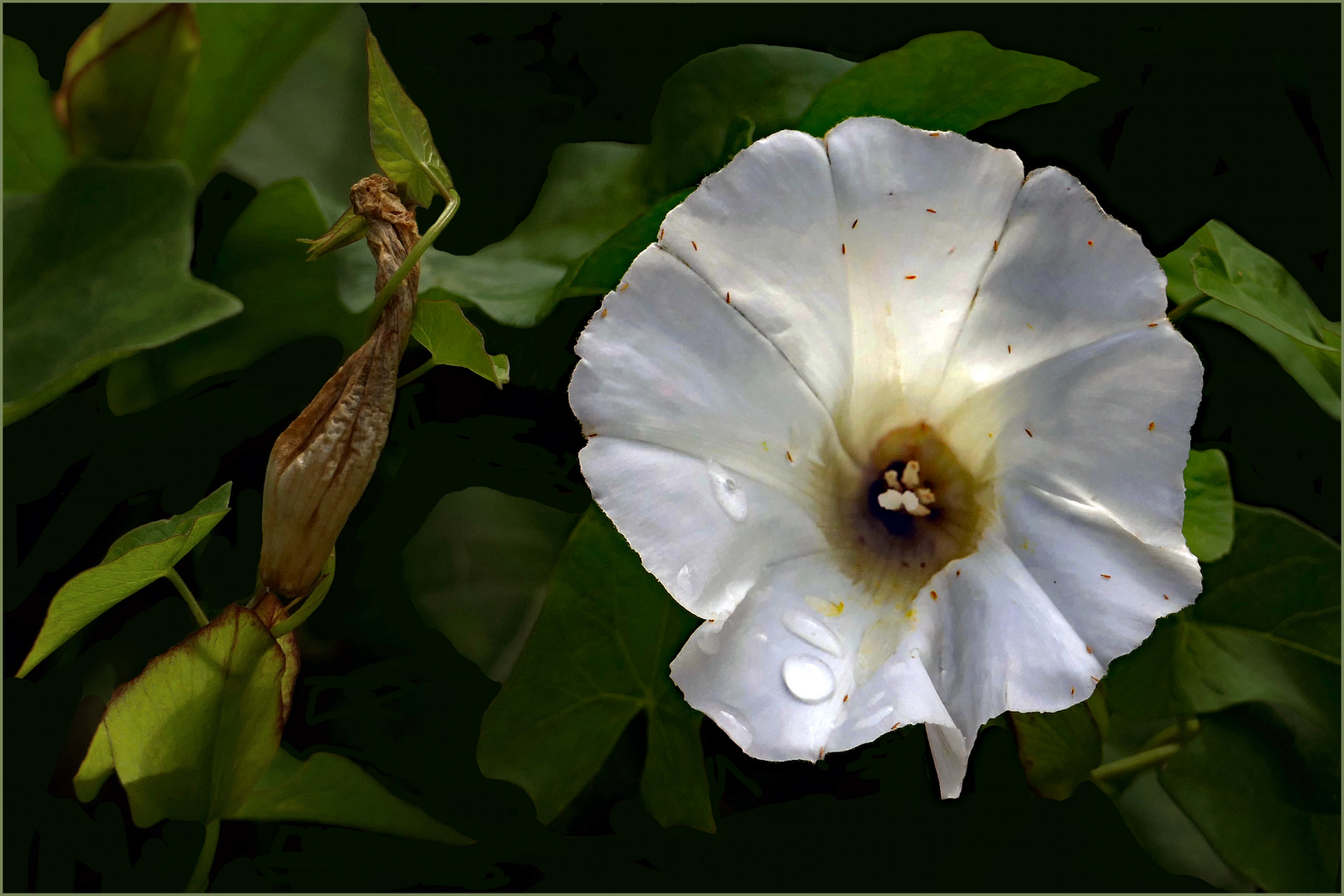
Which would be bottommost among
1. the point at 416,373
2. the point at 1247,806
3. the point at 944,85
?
the point at 1247,806

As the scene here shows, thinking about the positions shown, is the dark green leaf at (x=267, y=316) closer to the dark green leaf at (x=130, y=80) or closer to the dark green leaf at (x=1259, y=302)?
the dark green leaf at (x=130, y=80)

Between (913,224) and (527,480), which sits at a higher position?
(913,224)

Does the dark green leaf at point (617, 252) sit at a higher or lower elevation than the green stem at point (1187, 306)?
higher

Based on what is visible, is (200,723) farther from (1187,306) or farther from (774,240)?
(1187,306)

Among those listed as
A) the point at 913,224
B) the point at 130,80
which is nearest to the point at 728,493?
the point at 913,224

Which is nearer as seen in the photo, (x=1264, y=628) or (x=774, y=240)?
(x=774, y=240)

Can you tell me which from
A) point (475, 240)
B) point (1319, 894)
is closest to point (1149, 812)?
point (1319, 894)

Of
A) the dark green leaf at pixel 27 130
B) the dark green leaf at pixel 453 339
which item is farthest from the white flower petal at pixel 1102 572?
the dark green leaf at pixel 27 130
